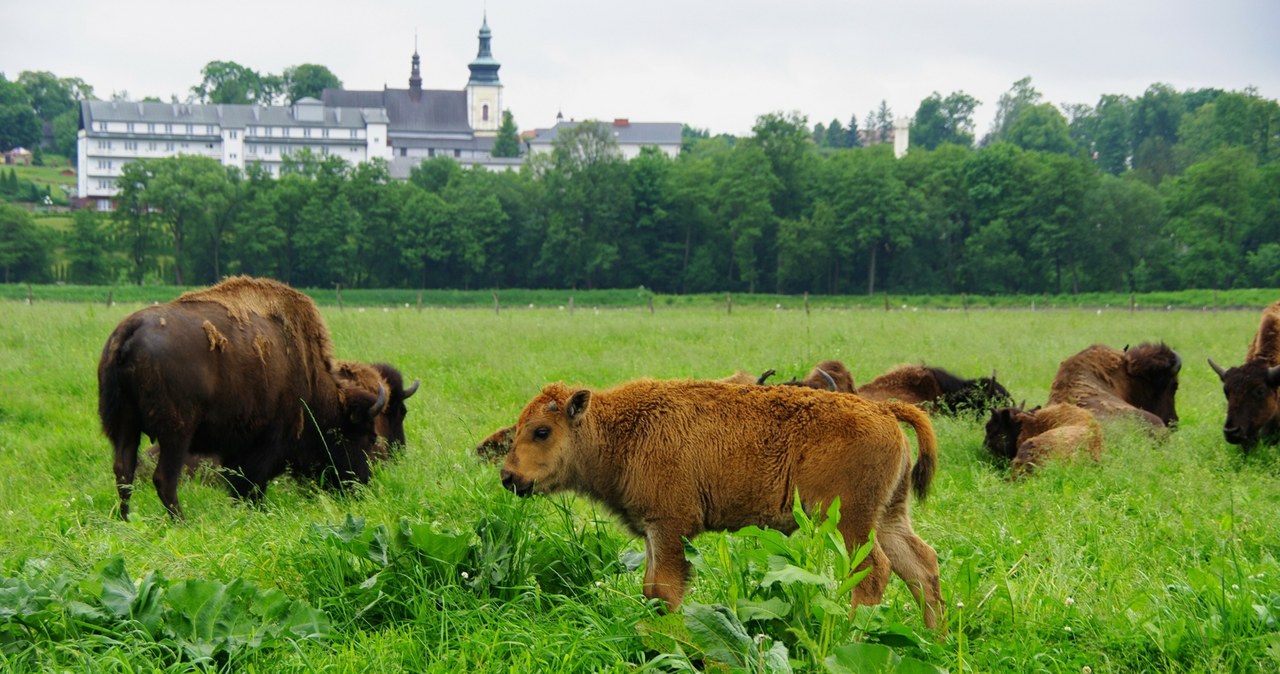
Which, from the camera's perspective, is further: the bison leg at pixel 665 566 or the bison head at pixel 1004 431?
the bison head at pixel 1004 431

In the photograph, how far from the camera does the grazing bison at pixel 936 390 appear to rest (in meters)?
12.8

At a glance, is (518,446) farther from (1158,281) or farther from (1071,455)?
(1158,281)

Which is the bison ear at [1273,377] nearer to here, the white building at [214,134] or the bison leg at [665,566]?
the bison leg at [665,566]

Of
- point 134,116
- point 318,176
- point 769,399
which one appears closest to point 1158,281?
point 318,176

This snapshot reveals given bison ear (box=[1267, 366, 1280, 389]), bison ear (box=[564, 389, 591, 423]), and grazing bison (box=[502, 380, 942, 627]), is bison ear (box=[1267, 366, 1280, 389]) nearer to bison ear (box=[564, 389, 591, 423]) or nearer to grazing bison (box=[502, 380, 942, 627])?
grazing bison (box=[502, 380, 942, 627])

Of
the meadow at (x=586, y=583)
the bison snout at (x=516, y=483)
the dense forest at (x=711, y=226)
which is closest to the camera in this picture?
the meadow at (x=586, y=583)

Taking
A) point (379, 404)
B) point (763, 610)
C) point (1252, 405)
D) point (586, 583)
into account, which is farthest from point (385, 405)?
point (1252, 405)

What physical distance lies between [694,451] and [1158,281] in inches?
2989

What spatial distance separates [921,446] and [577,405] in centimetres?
184

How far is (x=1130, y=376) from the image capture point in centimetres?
1321

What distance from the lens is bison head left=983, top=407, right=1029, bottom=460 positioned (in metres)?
10.4

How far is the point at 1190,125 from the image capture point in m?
130

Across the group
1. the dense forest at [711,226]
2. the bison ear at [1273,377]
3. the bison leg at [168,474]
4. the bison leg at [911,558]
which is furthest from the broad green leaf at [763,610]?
the dense forest at [711,226]

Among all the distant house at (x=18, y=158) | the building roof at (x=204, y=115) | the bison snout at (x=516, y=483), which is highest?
the building roof at (x=204, y=115)
